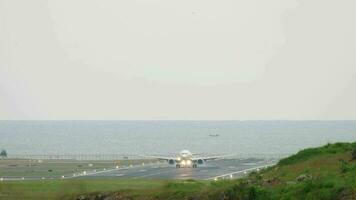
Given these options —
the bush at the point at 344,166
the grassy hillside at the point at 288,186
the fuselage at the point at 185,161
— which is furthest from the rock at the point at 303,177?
the fuselage at the point at 185,161

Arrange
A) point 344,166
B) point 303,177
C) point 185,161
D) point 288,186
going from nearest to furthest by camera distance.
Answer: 1. point 288,186
2. point 344,166
3. point 303,177
4. point 185,161

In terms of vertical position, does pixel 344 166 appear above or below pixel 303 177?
above

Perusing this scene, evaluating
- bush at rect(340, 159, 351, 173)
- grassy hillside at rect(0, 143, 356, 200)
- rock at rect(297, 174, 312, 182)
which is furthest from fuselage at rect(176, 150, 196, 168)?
rock at rect(297, 174, 312, 182)

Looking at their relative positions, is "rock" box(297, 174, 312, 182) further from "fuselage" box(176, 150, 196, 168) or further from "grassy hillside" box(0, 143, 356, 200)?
"fuselage" box(176, 150, 196, 168)

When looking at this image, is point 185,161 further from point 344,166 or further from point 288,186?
point 288,186

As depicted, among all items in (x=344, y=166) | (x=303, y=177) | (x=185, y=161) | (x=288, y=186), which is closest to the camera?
(x=288, y=186)

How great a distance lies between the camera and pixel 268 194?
105ft

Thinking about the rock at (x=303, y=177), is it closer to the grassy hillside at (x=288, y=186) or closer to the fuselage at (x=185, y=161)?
the grassy hillside at (x=288, y=186)

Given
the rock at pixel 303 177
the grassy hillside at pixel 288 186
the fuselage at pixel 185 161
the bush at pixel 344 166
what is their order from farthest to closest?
the fuselage at pixel 185 161 → the rock at pixel 303 177 → the bush at pixel 344 166 → the grassy hillside at pixel 288 186

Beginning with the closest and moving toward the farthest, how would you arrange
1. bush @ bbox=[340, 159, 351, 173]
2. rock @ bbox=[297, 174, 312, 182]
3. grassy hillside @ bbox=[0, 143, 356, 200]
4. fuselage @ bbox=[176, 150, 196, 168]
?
grassy hillside @ bbox=[0, 143, 356, 200] → bush @ bbox=[340, 159, 351, 173] → rock @ bbox=[297, 174, 312, 182] → fuselage @ bbox=[176, 150, 196, 168]

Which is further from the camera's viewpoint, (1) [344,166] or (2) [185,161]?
(2) [185,161]

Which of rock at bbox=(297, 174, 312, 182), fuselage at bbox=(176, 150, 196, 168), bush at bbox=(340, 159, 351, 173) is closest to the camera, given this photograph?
bush at bbox=(340, 159, 351, 173)

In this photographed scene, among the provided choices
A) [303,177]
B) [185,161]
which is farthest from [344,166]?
[185,161]

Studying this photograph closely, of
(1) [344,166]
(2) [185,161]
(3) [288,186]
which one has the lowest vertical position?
(3) [288,186]
